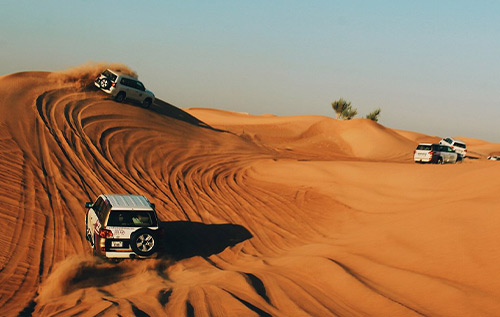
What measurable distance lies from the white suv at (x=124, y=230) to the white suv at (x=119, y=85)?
694 inches

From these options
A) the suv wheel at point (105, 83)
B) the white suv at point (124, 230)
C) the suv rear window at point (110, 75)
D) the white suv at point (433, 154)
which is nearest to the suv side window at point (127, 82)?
the suv rear window at point (110, 75)

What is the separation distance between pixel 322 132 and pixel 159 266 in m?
39.0

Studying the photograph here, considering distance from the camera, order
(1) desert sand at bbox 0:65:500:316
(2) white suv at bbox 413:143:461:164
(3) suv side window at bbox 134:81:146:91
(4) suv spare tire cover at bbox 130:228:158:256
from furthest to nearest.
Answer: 1. (2) white suv at bbox 413:143:461:164
2. (3) suv side window at bbox 134:81:146:91
3. (4) suv spare tire cover at bbox 130:228:158:256
4. (1) desert sand at bbox 0:65:500:316

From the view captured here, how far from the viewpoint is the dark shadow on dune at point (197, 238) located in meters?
13.6

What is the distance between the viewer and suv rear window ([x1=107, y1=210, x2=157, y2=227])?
38.7 feet

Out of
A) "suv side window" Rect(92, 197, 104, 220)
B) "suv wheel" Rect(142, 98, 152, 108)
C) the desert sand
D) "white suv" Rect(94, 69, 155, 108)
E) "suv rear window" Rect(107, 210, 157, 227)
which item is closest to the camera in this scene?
the desert sand

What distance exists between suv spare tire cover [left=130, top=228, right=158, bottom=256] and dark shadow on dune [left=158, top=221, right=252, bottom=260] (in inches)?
56.5

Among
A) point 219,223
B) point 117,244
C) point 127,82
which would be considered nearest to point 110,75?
point 127,82

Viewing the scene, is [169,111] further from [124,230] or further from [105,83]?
[124,230]

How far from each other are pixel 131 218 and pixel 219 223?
5.00 meters

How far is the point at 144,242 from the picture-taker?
38.1 feet

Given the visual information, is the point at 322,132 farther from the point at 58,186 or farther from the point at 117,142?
the point at 58,186

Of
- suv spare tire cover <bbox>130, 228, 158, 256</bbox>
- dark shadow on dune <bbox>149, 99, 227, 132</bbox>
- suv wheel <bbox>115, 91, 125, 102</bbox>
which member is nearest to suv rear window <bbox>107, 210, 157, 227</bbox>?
suv spare tire cover <bbox>130, 228, 158, 256</bbox>

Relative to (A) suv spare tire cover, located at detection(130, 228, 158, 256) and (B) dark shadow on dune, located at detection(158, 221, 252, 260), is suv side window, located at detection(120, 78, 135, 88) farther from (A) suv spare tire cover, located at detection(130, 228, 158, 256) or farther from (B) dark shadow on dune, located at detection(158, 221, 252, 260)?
(A) suv spare tire cover, located at detection(130, 228, 158, 256)
